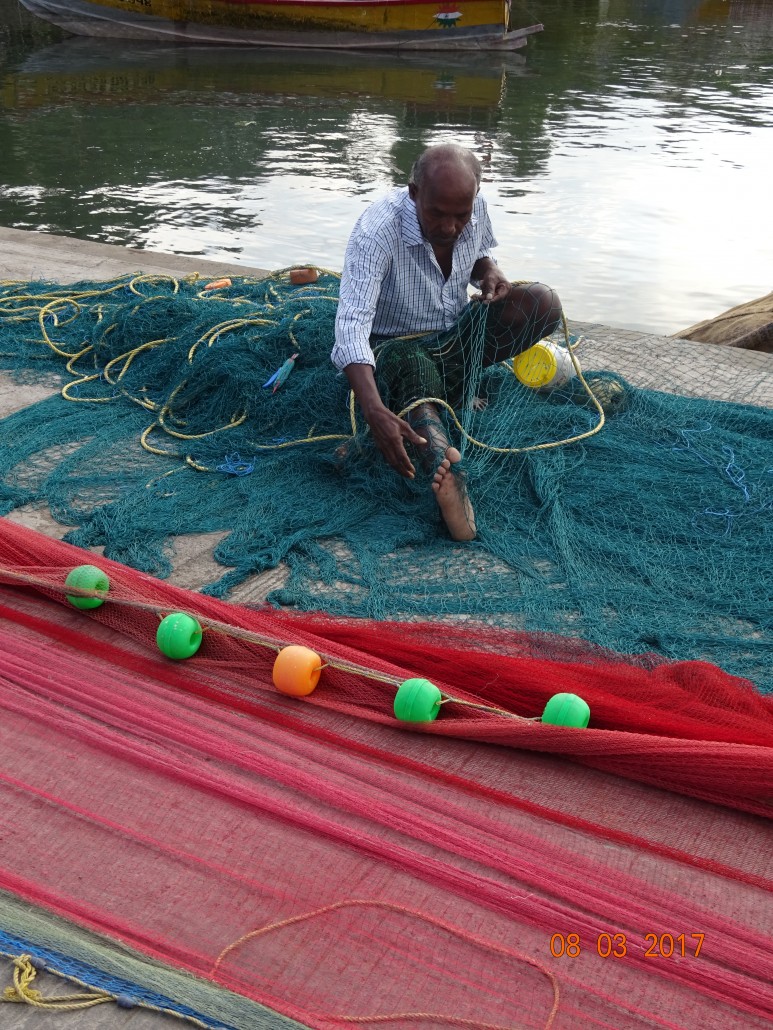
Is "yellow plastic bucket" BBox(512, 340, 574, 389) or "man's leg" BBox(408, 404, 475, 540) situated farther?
"yellow plastic bucket" BBox(512, 340, 574, 389)

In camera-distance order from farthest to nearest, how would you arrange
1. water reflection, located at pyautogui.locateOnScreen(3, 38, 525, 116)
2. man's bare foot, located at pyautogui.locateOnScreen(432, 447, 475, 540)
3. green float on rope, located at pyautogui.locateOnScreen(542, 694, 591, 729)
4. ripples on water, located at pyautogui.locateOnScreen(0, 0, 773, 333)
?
water reflection, located at pyautogui.locateOnScreen(3, 38, 525, 116) → ripples on water, located at pyautogui.locateOnScreen(0, 0, 773, 333) → man's bare foot, located at pyautogui.locateOnScreen(432, 447, 475, 540) → green float on rope, located at pyautogui.locateOnScreen(542, 694, 591, 729)

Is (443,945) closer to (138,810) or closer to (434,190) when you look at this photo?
(138,810)

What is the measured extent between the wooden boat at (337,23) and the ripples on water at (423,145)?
0.59 meters

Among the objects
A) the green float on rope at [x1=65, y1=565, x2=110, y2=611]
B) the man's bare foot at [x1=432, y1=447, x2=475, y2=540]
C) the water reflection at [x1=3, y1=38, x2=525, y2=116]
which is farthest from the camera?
the water reflection at [x1=3, y1=38, x2=525, y2=116]

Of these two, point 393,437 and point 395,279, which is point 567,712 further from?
point 395,279

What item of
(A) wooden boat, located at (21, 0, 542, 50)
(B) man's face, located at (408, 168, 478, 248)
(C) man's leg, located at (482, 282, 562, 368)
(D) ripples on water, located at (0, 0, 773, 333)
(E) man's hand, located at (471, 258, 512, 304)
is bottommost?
(D) ripples on water, located at (0, 0, 773, 333)

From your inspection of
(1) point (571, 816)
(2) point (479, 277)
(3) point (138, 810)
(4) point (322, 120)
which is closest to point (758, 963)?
(1) point (571, 816)

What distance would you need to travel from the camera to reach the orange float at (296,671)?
2.40 metres

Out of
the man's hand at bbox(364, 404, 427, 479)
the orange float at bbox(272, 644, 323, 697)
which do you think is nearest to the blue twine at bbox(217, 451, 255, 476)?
the man's hand at bbox(364, 404, 427, 479)

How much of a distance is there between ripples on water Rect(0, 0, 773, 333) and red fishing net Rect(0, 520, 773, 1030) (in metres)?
6.24

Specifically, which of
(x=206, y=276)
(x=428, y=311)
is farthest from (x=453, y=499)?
(x=206, y=276)

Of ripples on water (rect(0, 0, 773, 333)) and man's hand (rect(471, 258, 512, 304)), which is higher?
man's hand (rect(471, 258, 512, 304))

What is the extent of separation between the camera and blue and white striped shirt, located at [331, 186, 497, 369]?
134 inches

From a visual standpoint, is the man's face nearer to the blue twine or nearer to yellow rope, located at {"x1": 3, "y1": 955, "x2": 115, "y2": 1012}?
the blue twine
